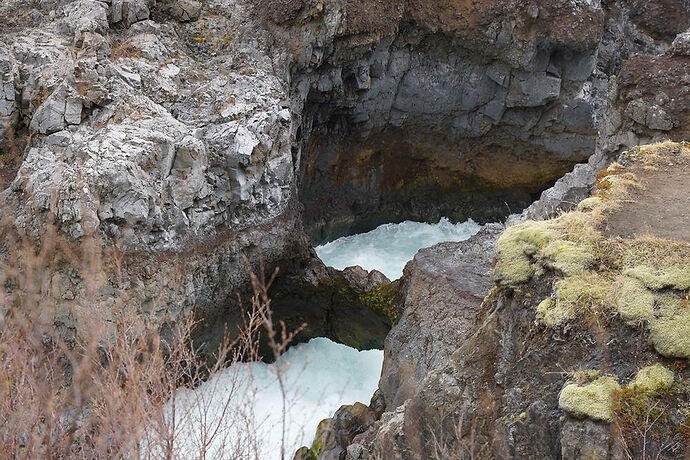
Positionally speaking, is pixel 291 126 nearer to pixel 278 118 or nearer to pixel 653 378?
pixel 278 118

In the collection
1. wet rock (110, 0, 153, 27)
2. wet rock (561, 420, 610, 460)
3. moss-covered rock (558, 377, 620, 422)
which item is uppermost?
wet rock (110, 0, 153, 27)

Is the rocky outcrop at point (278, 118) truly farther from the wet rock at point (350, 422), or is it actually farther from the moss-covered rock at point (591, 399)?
the moss-covered rock at point (591, 399)

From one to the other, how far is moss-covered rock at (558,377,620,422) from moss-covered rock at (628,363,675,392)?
0.21 m

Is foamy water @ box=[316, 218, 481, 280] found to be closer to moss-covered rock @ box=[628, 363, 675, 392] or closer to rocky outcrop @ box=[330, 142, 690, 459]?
rocky outcrop @ box=[330, 142, 690, 459]

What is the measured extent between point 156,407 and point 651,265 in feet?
19.0

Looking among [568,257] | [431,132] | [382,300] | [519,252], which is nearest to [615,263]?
[568,257]

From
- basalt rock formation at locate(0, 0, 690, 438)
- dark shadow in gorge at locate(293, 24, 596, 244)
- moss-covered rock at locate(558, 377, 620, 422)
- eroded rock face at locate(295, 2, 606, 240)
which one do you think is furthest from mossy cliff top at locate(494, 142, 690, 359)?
eroded rock face at locate(295, 2, 606, 240)

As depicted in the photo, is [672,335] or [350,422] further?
[350,422]

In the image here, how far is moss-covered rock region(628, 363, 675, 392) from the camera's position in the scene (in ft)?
17.2

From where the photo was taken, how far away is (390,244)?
80.0 ft

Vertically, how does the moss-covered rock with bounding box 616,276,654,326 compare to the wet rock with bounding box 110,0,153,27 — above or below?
below

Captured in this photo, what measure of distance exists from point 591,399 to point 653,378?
0.66 meters

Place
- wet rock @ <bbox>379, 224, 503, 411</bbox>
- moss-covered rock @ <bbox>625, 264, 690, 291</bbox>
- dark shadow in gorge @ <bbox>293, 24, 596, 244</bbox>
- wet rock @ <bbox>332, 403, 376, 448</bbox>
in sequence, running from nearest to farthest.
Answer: moss-covered rock @ <bbox>625, 264, 690, 291</bbox> < wet rock @ <bbox>332, 403, 376, 448</bbox> < wet rock @ <bbox>379, 224, 503, 411</bbox> < dark shadow in gorge @ <bbox>293, 24, 596, 244</bbox>

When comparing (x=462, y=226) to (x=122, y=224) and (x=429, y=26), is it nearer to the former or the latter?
(x=429, y=26)
